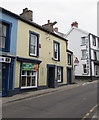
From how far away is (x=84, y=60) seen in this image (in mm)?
29125

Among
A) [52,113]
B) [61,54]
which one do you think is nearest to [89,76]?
[61,54]

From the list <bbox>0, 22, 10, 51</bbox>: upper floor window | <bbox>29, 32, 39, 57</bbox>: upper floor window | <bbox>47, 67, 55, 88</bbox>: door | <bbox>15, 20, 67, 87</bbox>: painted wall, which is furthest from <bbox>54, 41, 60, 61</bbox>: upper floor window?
<bbox>0, 22, 10, 51</bbox>: upper floor window

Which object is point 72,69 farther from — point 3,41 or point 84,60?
point 3,41

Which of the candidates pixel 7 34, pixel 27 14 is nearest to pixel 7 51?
pixel 7 34

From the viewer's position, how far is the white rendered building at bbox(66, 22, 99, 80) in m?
28.4

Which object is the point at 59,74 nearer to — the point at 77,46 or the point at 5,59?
the point at 5,59

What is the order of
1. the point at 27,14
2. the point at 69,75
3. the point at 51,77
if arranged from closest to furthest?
the point at 27,14 → the point at 51,77 → the point at 69,75

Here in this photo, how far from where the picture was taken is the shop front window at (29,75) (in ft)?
44.0

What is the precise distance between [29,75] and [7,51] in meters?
3.52

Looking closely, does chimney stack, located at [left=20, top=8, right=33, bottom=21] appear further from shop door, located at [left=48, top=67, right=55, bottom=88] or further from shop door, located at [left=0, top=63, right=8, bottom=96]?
shop door, located at [left=0, top=63, right=8, bottom=96]

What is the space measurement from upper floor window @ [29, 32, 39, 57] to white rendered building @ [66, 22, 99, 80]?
1487 centimetres

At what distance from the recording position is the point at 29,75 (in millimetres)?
14195

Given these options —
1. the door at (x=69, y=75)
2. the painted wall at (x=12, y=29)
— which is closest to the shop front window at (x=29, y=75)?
the painted wall at (x=12, y=29)

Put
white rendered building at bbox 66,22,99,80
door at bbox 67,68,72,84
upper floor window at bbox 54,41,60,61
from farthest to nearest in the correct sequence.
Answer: white rendered building at bbox 66,22,99,80 < door at bbox 67,68,72,84 < upper floor window at bbox 54,41,60,61
